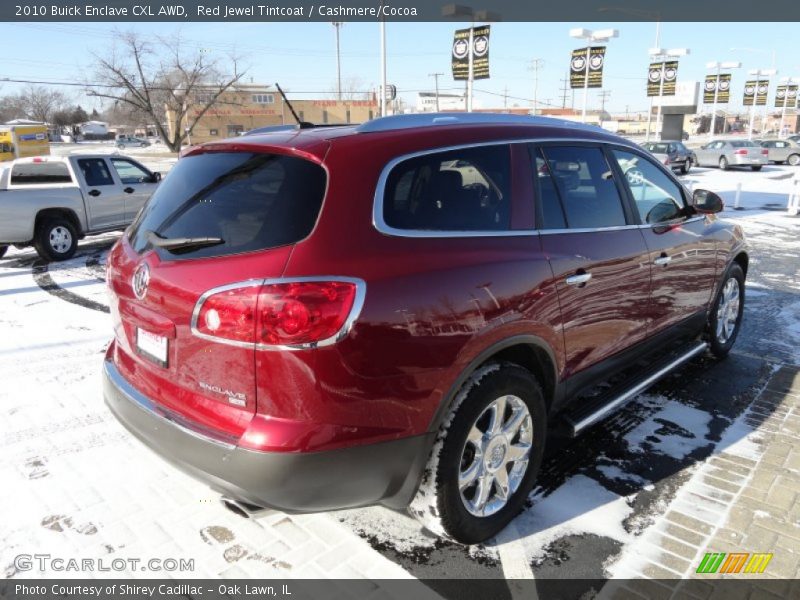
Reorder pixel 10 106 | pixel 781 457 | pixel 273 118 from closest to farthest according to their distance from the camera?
pixel 781 457 < pixel 273 118 < pixel 10 106

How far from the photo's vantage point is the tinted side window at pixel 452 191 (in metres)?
2.37

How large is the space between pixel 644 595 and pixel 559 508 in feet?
2.05

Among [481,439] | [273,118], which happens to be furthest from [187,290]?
[273,118]

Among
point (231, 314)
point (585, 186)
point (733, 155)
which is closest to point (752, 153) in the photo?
point (733, 155)

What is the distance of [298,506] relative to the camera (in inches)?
85.7

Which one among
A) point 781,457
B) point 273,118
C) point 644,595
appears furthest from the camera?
point 273,118

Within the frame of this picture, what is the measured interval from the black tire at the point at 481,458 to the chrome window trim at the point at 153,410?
33.9 inches

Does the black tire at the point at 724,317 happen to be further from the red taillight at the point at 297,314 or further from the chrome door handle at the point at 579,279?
the red taillight at the point at 297,314

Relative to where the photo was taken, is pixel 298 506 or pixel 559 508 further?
pixel 559 508

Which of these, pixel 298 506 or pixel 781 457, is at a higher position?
pixel 298 506

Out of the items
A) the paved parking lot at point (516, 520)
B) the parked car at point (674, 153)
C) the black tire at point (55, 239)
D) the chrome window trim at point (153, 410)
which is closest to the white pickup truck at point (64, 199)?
the black tire at point (55, 239)

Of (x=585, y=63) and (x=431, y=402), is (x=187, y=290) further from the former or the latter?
(x=585, y=63)

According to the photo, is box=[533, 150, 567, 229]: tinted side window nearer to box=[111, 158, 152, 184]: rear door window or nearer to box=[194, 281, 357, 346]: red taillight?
box=[194, 281, 357, 346]: red taillight

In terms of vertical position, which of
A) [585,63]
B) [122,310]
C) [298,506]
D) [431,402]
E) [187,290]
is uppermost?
[585,63]
